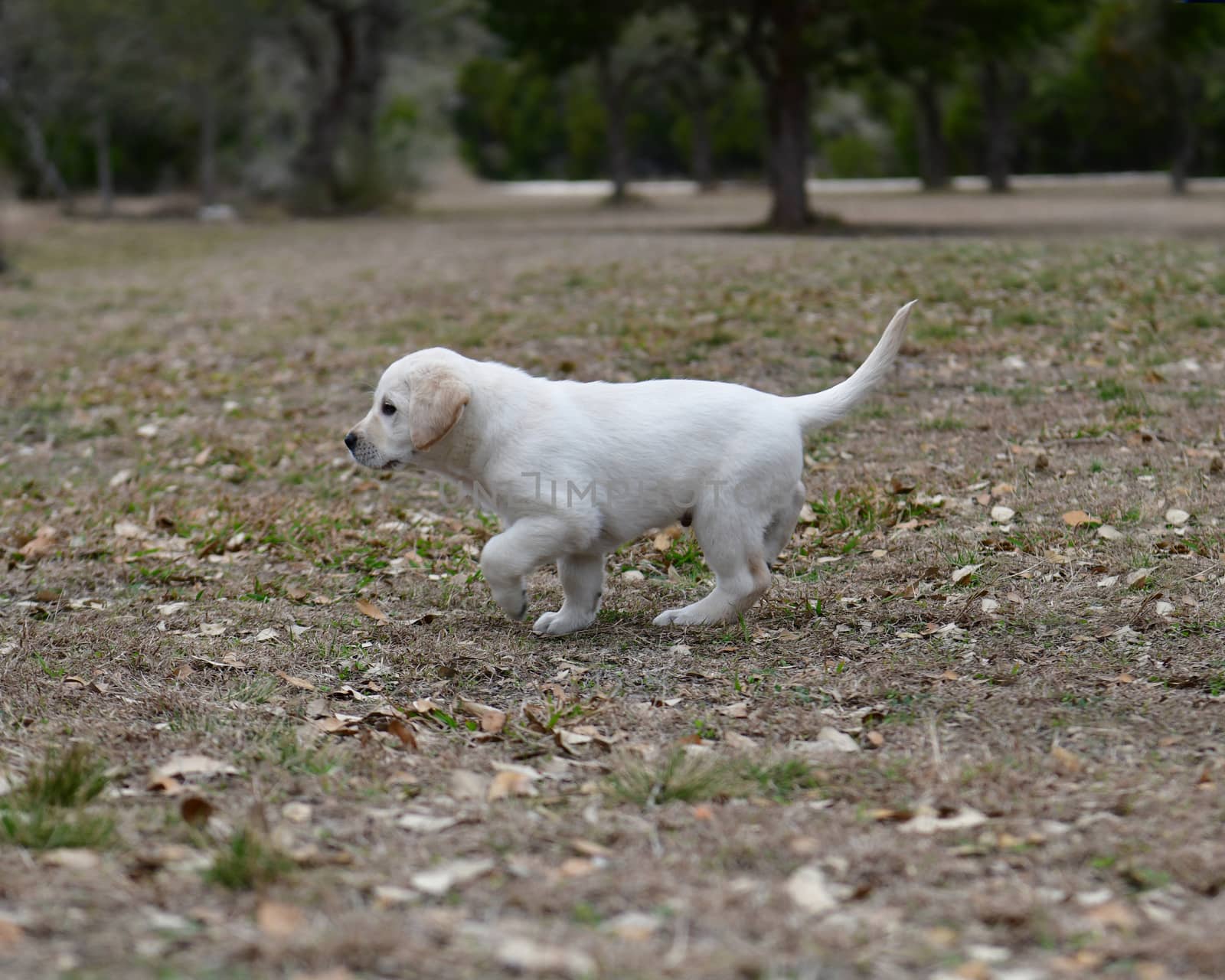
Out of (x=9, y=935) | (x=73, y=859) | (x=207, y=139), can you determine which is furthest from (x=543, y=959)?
(x=207, y=139)

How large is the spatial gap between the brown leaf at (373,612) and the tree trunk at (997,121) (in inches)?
1474

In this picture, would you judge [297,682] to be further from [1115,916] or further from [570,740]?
[1115,916]

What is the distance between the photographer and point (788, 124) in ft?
77.4

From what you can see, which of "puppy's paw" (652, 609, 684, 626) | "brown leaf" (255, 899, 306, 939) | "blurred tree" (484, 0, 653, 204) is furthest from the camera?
"blurred tree" (484, 0, 653, 204)

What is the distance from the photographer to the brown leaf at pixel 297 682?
4.95 meters

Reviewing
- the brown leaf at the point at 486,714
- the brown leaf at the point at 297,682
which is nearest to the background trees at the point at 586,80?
the brown leaf at the point at 297,682

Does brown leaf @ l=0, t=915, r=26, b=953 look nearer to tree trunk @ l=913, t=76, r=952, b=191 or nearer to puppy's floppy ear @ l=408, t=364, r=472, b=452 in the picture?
puppy's floppy ear @ l=408, t=364, r=472, b=452

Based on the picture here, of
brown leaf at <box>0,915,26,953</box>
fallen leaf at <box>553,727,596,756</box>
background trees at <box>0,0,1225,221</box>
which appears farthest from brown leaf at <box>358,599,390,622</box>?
background trees at <box>0,0,1225,221</box>

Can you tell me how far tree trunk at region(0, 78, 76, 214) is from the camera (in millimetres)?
33250

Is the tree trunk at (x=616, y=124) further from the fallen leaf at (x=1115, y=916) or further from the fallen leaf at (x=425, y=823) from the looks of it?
the fallen leaf at (x=1115, y=916)

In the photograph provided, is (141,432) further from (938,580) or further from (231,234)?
(231,234)

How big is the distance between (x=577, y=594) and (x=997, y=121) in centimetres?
4073

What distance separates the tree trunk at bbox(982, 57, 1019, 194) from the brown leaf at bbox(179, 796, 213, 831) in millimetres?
39524

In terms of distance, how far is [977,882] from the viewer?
3350mm
